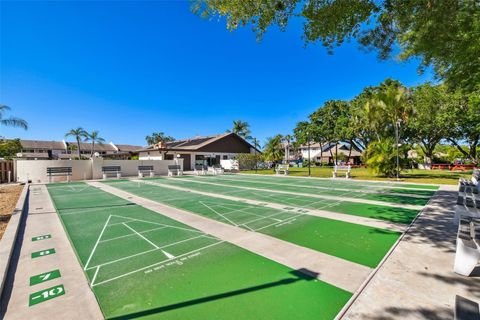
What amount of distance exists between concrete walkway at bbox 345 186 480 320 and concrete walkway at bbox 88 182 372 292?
0.31 meters

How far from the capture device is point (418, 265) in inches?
160

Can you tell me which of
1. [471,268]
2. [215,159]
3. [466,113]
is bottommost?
[471,268]

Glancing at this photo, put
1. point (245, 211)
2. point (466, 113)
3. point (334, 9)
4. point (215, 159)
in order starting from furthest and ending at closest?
1. point (215, 159)
2. point (466, 113)
3. point (245, 211)
4. point (334, 9)

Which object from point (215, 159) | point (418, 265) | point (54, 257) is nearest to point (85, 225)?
point (54, 257)

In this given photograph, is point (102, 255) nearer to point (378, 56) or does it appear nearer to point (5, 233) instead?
point (5, 233)

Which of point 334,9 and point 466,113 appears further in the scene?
point 466,113

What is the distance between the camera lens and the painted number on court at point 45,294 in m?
3.23

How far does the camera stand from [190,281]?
3729mm

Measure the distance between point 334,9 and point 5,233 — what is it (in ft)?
33.6

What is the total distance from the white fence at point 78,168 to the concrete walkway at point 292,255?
2082 cm

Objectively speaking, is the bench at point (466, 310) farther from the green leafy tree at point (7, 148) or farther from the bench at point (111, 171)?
the green leafy tree at point (7, 148)

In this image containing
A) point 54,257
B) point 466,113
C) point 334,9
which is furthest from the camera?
point 466,113

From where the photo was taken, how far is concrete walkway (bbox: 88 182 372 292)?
375cm

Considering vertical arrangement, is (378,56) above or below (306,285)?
above
